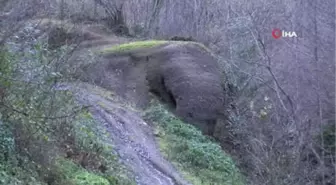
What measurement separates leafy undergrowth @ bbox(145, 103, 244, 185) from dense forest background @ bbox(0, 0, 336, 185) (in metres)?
0.69

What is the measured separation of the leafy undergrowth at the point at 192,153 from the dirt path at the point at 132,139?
448mm

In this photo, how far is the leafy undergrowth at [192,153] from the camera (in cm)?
1719

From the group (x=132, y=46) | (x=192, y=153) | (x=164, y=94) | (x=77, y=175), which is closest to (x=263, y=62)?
(x=164, y=94)

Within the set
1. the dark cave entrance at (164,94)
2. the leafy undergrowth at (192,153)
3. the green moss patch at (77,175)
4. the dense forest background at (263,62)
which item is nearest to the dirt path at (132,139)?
the leafy undergrowth at (192,153)

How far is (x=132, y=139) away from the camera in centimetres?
1706

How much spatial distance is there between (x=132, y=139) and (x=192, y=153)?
1.85 metres

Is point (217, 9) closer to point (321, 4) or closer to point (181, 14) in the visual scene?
point (181, 14)

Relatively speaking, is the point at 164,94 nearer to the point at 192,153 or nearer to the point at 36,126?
the point at 192,153

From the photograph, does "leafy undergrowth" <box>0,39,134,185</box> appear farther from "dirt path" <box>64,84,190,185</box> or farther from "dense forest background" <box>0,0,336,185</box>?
"dirt path" <box>64,84,190,185</box>

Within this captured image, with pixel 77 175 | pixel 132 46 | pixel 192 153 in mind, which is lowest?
pixel 192 153

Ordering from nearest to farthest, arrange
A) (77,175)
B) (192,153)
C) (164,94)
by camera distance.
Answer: (77,175) < (192,153) < (164,94)

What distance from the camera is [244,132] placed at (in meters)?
18.6

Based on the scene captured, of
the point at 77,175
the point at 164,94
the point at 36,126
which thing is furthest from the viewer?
the point at 164,94

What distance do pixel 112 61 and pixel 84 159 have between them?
9.84 meters
